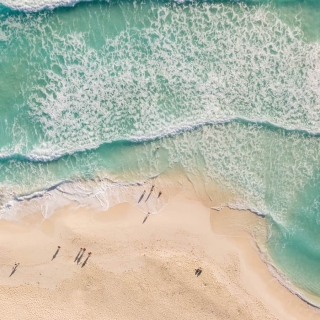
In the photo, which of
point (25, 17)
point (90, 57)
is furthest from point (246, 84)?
point (25, 17)

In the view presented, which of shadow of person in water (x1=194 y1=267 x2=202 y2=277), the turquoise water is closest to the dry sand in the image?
shadow of person in water (x1=194 y1=267 x2=202 y2=277)

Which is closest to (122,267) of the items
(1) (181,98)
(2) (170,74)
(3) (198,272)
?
(3) (198,272)

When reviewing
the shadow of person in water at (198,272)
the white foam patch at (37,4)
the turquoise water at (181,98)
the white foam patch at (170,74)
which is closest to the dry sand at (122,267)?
the shadow of person in water at (198,272)

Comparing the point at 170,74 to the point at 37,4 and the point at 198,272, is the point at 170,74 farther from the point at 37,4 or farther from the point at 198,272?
the point at 198,272

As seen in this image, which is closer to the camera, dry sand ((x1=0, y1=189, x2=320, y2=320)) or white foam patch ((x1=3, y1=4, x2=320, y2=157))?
dry sand ((x1=0, y1=189, x2=320, y2=320))

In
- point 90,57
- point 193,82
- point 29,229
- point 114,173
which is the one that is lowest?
point 29,229

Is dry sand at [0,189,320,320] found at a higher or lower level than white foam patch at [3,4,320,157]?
lower

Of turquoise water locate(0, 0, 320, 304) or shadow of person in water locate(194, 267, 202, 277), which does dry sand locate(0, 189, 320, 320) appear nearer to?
shadow of person in water locate(194, 267, 202, 277)

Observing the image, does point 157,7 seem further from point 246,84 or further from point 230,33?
point 246,84
